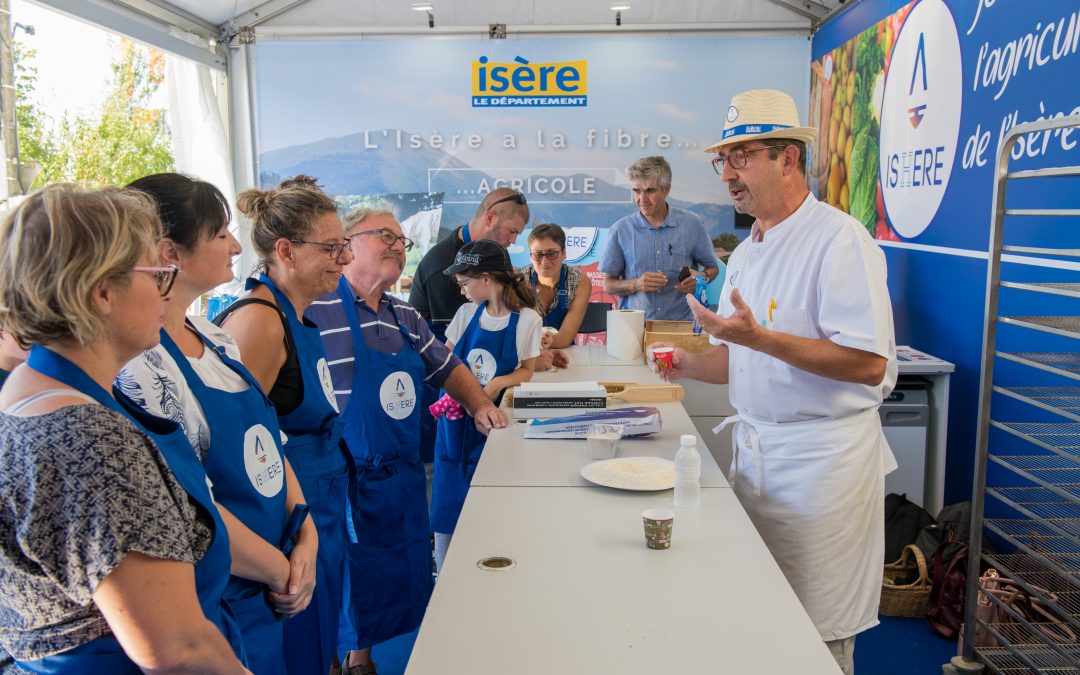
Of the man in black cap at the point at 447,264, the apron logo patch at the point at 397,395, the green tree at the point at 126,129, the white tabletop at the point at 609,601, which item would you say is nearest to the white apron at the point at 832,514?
the white tabletop at the point at 609,601

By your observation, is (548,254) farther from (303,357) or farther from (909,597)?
(303,357)

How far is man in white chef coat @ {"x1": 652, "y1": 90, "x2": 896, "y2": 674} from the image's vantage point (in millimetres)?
2125

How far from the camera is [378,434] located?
2545 millimetres

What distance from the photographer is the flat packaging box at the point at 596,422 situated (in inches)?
106

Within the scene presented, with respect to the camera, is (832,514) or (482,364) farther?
(482,364)

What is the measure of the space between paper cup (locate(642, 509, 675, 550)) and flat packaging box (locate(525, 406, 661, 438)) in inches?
33.7

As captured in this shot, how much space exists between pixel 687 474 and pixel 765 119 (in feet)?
A: 3.39

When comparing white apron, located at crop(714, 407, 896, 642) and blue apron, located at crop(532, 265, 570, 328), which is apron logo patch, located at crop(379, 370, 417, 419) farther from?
blue apron, located at crop(532, 265, 570, 328)

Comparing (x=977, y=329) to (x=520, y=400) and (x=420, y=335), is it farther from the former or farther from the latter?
(x=420, y=335)

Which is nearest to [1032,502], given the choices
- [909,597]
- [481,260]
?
[909,597]

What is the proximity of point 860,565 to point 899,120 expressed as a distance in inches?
137

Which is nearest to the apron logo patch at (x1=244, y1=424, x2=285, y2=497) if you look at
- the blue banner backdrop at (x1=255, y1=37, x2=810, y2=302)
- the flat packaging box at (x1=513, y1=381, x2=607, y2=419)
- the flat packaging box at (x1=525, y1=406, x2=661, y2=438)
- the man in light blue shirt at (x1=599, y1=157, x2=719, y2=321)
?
the flat packaging box at (x1=525, y1=406, x2=661, y2=438)

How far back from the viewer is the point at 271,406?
1.76 meters

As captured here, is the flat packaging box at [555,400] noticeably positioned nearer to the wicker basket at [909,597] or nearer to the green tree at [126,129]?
the wicker basket at [909,597]
